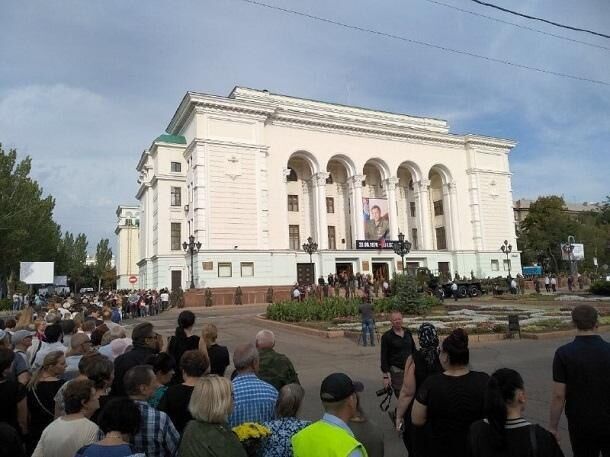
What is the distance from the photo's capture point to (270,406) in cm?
359

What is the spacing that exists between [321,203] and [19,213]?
27.5 metres

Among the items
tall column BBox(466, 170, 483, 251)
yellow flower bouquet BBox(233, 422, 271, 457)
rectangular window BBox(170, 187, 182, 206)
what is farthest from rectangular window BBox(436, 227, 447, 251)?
yellow flower bouquet BBox(233, 422, 271, 457)

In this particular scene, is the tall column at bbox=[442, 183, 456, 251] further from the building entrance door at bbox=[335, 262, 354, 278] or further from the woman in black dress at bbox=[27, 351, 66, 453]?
the woman in black dress at bbox=[27, 351, 66, 453]

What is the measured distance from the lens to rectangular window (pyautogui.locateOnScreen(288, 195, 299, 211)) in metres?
46.1

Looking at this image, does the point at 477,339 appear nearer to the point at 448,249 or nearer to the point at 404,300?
the point at 404,300

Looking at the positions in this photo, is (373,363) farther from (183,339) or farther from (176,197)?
(176,197)

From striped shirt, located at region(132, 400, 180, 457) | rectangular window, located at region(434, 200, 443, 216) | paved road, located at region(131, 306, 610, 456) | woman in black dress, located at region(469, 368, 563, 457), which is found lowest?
paved road, located at region(131, 306, 610, 456)

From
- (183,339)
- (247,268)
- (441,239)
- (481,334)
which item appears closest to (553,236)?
(441,239)

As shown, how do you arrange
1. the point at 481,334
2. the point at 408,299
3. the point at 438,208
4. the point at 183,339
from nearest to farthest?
the point at 183,339, the point at 481,334, the point at 408,299, the point at 438,208

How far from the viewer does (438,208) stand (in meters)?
53.1

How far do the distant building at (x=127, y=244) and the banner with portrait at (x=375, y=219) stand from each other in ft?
140

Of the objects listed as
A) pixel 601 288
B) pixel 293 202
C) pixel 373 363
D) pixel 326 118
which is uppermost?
pixel 326 118

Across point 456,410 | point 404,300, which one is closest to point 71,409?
point 456,410

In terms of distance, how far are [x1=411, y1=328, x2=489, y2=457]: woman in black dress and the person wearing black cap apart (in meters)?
0.80
